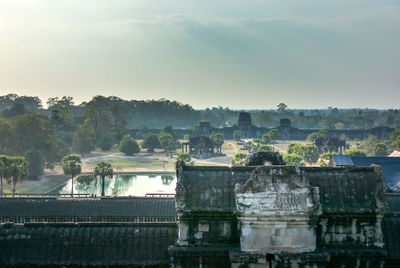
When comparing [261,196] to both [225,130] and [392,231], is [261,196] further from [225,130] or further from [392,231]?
[225,130]

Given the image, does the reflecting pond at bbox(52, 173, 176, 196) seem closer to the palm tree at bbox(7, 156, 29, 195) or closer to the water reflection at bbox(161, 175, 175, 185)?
the water reflection at bbox(161, 175, 175, 185)

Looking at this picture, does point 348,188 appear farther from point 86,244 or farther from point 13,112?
point 13,112

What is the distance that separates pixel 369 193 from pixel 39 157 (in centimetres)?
6978

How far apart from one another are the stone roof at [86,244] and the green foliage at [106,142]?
10418cm

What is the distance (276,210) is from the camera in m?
12.6

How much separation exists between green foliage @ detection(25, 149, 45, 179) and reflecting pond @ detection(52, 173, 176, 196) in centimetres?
550

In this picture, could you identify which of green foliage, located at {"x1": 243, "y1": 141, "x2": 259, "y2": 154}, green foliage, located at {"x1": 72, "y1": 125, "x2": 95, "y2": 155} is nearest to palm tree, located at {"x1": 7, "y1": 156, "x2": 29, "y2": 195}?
green foliage, located at {"x1": 72, "y1": 125, "x2": 95, "y2": 155}

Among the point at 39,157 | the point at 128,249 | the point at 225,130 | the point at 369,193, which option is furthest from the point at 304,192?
the point at 225,130

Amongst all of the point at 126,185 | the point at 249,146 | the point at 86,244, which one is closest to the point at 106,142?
the point at 249,146

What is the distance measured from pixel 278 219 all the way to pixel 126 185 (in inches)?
2338

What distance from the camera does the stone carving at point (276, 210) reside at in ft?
41.6

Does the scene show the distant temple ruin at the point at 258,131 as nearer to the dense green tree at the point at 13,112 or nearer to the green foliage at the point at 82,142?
the dense green tree at the point at 13,112

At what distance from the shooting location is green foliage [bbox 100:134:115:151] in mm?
116188

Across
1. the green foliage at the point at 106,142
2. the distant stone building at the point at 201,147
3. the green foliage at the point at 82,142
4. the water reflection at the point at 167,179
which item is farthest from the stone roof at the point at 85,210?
the green foliage at the point at 106,142
